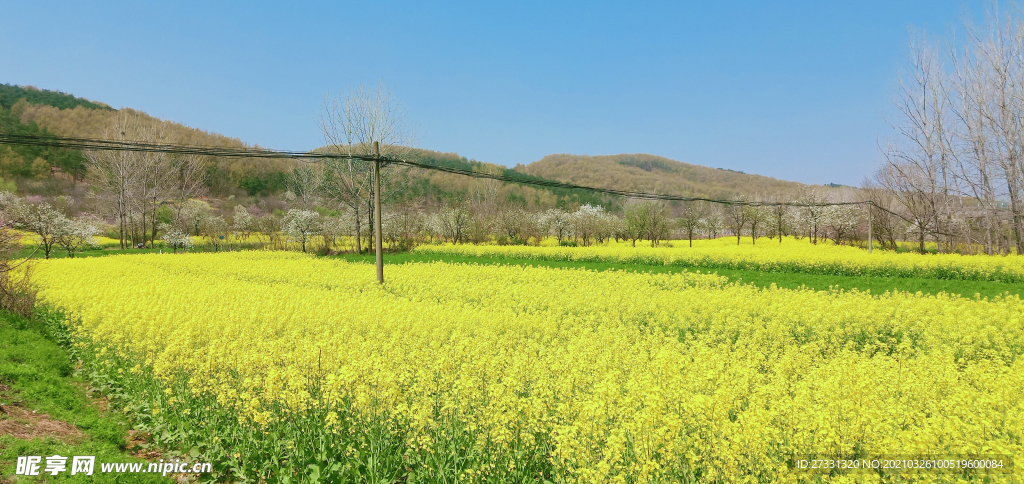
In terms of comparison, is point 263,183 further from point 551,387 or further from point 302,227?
point 551,387

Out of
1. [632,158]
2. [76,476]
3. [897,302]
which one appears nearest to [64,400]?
[76,476]

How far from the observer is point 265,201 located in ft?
278

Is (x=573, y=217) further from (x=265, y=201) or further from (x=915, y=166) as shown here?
(x=265, y=201)

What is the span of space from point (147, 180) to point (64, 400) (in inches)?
2111

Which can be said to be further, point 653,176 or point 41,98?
point 653,176

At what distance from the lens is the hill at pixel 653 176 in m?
116

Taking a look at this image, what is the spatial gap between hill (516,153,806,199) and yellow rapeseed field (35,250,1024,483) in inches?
3915

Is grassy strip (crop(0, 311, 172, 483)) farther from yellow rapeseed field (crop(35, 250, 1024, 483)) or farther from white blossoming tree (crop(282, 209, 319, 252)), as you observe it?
white blossoming tree (crop(282, 209, 319, 252))

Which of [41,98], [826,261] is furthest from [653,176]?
[41,98]

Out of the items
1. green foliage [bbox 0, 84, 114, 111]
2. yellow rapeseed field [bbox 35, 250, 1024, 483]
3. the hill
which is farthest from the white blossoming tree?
the hill

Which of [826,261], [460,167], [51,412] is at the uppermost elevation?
[460,167]

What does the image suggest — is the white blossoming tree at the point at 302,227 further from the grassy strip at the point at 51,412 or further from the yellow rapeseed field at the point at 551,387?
the grassy strip at the point at 51,412

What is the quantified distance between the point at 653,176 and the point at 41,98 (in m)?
133

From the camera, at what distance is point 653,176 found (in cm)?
13038
